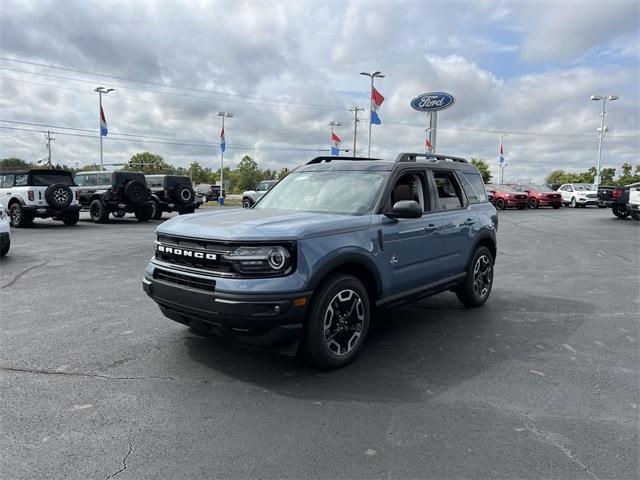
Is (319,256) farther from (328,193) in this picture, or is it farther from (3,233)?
(3,233)

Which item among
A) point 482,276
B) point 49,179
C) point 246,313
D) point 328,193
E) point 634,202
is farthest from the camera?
point 634,202

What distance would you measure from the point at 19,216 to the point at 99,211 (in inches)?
135

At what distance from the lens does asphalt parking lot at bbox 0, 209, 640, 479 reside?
2.82 m

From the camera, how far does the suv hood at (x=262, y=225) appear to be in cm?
377

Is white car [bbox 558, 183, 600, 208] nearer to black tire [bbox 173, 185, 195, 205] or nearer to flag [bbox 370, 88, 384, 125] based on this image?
flag [bbox 370, 88, 384, 125]

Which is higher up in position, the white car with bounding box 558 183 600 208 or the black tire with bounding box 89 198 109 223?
the white car with bounding box 558 183 600 208

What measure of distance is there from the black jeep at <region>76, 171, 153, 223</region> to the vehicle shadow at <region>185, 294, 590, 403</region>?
51.7ft

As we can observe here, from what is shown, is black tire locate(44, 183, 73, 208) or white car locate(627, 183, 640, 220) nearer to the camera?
black tire locate(44, 183, 73, 208)

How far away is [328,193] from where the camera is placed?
198 inches

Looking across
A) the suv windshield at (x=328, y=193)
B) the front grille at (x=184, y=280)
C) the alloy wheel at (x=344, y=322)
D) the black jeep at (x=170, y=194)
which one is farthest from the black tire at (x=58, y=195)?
the alloy wheel at (x=344, y=322)

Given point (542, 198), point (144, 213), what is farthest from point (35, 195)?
point (542, 198)

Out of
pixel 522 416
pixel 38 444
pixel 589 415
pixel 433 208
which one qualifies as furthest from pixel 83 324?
pixel 589 415

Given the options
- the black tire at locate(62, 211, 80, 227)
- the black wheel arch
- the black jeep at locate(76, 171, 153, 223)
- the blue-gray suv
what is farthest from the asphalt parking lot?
the black jeep at locate(76, 171, 153, 223)

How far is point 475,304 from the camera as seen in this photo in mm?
6293
